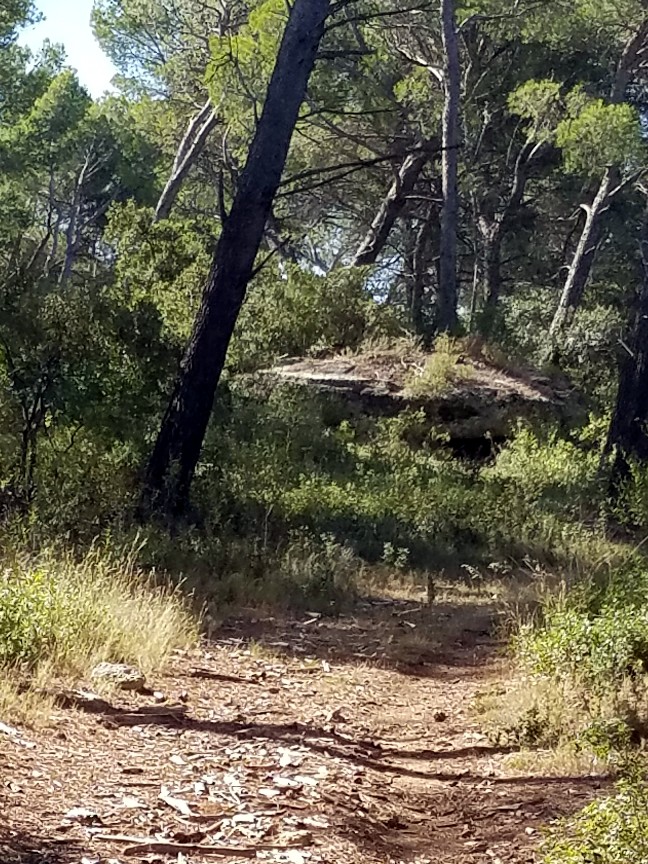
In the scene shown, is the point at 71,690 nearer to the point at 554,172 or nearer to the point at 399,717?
the point at 399,717

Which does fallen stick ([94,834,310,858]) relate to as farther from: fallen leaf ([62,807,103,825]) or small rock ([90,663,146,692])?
small rock ([90,663,146,692])

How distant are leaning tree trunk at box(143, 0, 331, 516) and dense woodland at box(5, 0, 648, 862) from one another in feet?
0.06

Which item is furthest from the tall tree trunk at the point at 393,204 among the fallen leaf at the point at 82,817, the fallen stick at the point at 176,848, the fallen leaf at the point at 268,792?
the fallen stick at the point at 176,848

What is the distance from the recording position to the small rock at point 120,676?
191 inches

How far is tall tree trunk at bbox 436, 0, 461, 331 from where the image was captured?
55.0 ft

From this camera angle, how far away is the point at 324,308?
15.9 meters

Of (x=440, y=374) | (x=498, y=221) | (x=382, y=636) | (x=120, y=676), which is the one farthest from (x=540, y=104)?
(x=120, y=676)

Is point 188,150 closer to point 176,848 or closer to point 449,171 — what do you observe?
point 449,171

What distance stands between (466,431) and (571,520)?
355 centimetres

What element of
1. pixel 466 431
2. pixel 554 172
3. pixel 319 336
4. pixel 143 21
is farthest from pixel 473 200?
pixel 466 431

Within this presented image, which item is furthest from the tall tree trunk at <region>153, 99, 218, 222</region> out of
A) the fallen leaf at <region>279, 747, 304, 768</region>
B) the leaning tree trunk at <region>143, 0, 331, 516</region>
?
the fallen leaf at <region>279, 747, 304, 768</region>

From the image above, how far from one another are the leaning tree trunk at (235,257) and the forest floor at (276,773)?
263 cm

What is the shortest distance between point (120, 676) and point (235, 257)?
14.3 ft

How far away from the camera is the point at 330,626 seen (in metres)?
7.02
